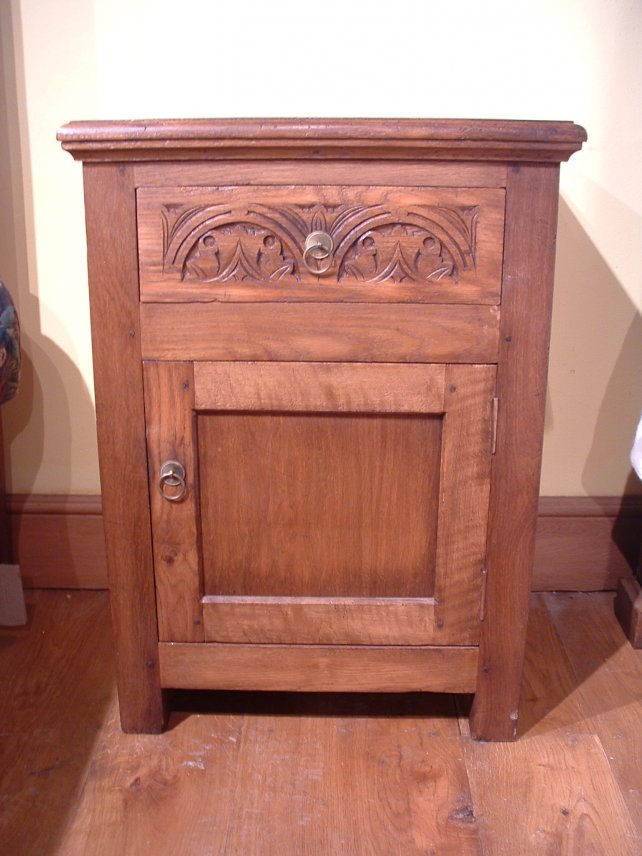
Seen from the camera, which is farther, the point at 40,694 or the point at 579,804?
the point at 40,694

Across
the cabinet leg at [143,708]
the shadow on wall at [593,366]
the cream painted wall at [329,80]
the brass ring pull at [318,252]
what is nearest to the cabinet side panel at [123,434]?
the cabinet leg at [143,708]

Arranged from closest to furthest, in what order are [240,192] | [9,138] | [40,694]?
[240,192] → [40,694] → [9,138]

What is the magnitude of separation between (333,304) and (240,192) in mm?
169

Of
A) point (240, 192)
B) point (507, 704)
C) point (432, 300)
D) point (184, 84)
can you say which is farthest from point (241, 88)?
point (507, 704)

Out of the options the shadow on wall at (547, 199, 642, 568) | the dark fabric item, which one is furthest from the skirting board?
the dark fabric item

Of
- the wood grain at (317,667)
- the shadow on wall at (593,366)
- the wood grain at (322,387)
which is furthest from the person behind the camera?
the shadow on wall at (593,366)

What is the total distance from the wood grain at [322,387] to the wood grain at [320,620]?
10.7 inches

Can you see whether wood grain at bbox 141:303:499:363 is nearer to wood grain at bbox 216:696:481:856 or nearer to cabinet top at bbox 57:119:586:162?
cabinet top at bbox 57:119:586:162

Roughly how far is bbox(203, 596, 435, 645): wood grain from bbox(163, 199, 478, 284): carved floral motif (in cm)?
43

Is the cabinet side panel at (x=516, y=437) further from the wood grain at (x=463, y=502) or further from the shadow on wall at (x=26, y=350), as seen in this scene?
the shadow on wall at (x=26, y=350)

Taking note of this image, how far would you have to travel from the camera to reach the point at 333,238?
1.02 meters

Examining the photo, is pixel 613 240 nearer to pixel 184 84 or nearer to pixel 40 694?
pixel 184 84

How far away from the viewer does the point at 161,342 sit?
1.07m

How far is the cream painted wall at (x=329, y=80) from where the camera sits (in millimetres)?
1408
